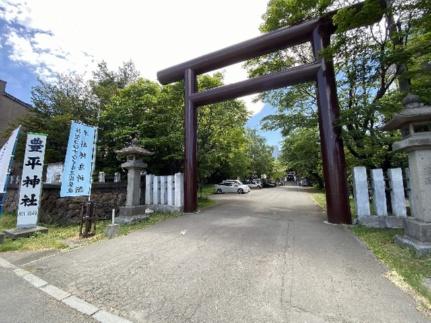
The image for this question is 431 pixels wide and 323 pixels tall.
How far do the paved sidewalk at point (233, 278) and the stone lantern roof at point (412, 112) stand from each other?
3.02m

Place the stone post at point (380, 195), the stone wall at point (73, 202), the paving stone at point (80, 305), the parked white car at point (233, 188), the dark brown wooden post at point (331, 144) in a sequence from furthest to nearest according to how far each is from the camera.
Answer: the parked white car at point (233, 188)
the stone wall at point (73, 202)
the dark brown wooden post at point (331, 144)
the stone post at point (380, 195)
the paving stone at point (80, 305)

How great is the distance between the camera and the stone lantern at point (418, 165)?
4.57 meters

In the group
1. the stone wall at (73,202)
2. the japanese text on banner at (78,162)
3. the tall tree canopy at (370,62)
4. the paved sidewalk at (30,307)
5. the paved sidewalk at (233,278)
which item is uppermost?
the tall tree canopy at (370,62)

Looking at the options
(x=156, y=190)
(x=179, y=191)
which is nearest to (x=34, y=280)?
(x=179, y=191)

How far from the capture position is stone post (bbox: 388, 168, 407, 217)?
256 inches

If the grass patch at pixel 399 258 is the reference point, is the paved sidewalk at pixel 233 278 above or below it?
below

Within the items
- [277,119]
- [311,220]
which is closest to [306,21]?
[277,119]

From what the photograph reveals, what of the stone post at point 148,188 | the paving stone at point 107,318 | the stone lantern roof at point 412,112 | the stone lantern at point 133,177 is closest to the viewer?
the paving stone at point 107,318

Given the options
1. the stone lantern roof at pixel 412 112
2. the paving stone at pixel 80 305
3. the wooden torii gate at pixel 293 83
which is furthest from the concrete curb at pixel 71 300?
the wooden torii gate at pixel 293 83

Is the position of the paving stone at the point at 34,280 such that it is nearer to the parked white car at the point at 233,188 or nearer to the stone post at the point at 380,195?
the stone post at the point at 380,195

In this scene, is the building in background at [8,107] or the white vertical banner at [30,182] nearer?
the white vertical banner at [30,182]

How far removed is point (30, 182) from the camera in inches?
280

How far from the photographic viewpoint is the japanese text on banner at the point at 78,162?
701 cm

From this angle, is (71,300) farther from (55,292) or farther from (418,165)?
(418,165)
